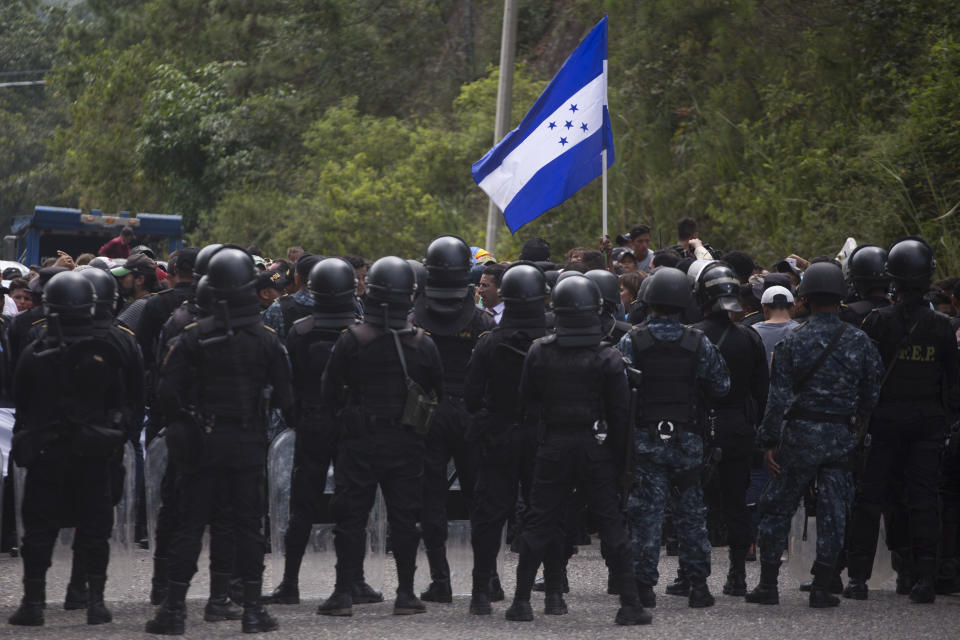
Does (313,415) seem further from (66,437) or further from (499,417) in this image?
(66,437)

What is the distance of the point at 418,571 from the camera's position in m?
8.86

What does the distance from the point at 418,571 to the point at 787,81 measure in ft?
46.0

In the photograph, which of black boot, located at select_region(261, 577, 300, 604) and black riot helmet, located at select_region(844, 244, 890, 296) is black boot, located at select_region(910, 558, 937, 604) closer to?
black riot helmet, located at select_region(844, 244, 890, 296)

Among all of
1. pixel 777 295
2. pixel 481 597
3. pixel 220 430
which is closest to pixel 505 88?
pixel 777 295

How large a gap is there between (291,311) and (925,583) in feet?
14.9

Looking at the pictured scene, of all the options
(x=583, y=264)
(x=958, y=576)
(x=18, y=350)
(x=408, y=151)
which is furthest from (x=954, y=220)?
(x=408, y=151)

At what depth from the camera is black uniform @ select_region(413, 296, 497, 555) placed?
8.49 meters

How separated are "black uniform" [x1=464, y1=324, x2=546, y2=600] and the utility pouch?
262 millimetres

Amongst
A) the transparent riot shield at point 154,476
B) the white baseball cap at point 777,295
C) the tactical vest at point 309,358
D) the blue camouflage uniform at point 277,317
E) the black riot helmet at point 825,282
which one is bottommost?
the transparent riot shield at point 154,476

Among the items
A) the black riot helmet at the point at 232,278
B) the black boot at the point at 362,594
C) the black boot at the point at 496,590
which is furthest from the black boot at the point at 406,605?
the black riot helmet at the point at 232,278

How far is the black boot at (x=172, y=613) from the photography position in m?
7.44

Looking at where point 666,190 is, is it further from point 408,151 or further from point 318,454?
point 318,454

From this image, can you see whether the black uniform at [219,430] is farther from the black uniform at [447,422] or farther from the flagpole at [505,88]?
the flagpole at [505,88]

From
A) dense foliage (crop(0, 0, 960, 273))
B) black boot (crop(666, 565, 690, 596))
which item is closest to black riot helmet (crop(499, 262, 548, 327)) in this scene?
black boot (crop(666, 565, 690, 596))
